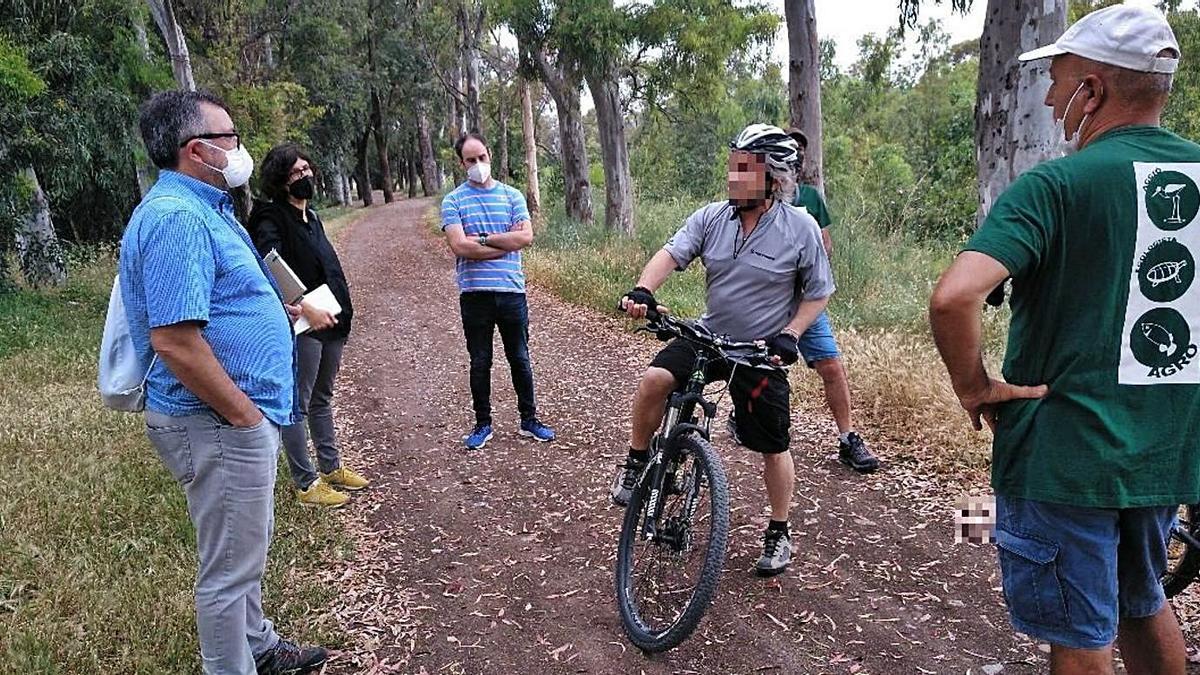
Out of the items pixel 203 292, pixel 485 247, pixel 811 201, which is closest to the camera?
pixel 203 292

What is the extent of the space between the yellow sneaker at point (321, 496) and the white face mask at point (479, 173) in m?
2.16

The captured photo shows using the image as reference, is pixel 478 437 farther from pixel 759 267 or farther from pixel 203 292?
pixel 203 292

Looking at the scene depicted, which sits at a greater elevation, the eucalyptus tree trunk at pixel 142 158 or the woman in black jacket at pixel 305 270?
the eucalyptus tree trunk at pixel 142 158

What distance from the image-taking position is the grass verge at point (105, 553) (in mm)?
3006

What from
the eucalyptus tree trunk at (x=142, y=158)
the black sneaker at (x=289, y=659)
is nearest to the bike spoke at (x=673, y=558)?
the black sneaker at (x=289, y=659)

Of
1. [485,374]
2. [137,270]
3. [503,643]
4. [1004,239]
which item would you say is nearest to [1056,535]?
[1004,239]

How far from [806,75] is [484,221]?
17.5 ft

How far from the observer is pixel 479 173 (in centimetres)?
516

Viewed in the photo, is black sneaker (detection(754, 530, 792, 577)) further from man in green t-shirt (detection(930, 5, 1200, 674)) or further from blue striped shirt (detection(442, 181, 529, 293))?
blue striped shirt (detection(442, 181, 529, 293))

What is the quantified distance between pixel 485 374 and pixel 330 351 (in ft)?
4.22

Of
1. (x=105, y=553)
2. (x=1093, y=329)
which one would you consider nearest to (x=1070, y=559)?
(x=1093, y=329)

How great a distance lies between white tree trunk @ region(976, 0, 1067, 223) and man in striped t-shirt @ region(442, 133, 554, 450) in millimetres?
3638

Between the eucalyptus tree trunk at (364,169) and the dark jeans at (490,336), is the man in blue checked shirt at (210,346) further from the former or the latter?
the eucalyptus tree trunk at (364,169)

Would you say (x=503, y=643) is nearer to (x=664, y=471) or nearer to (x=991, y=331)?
(x=664, y=471)
